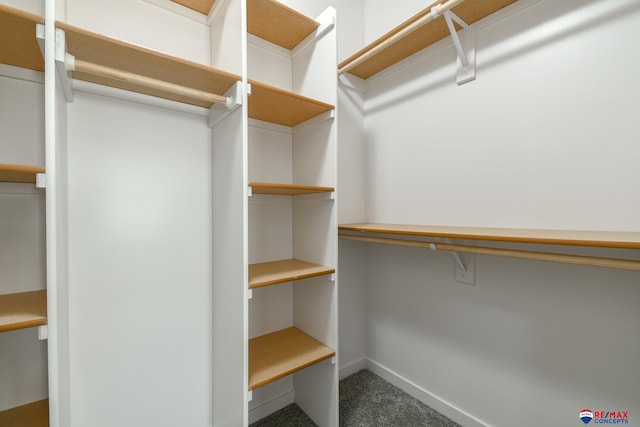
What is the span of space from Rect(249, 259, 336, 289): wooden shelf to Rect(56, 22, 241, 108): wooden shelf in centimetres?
89

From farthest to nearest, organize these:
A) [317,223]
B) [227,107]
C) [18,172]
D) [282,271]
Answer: [317,223] → [282,271] → [227,107] → [18,172]

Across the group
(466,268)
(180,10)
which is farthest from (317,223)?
(180,10)

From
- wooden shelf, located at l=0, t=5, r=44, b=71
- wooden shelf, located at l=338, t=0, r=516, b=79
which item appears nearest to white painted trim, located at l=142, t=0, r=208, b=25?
wooden shelf, located at l=0, t=5, r=44, b=71

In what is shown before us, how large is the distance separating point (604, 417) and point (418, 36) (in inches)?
77.8

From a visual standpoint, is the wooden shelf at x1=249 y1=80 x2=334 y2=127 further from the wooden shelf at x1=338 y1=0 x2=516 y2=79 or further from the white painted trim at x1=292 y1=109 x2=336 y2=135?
the wooden shelf at x1=338 y1=0 x2=516 y2=79

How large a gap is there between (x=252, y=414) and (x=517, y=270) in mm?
1658

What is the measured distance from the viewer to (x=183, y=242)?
1376 mm

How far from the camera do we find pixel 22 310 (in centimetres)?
86

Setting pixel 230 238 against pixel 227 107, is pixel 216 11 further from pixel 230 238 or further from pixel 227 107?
pixel 230 238

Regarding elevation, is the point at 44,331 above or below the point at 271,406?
above

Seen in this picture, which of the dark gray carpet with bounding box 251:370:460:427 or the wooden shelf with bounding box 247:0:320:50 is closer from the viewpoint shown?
the wooden shelf with bounding box 247:0:320:50

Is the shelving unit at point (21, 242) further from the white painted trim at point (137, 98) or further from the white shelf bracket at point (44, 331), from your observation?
the white painted trim at point (137, 98)

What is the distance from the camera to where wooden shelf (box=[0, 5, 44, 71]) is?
77 cm

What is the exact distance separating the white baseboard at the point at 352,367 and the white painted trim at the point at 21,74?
2288 millimetres
